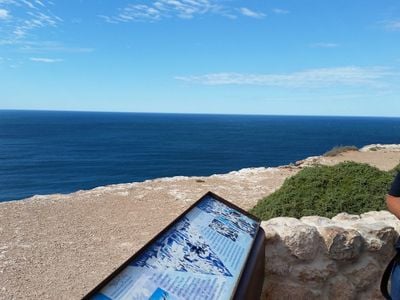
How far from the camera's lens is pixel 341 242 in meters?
3.75

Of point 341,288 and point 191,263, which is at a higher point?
point 191,263

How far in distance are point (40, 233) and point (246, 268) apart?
7.61m

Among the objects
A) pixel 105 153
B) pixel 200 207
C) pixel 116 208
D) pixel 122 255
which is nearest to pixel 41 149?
pixel 105 153

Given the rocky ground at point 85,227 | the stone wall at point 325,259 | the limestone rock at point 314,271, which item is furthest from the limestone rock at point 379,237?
the rocky ground at point 85,227

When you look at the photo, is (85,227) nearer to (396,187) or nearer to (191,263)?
(191,263)

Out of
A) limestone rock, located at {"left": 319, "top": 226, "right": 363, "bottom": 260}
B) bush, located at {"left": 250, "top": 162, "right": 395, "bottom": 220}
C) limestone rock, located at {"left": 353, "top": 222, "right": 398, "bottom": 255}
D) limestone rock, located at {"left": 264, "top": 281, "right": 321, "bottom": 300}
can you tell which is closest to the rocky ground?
bush, located at {"left": 250, "top": 162, "right": 395, "bottom": 220}

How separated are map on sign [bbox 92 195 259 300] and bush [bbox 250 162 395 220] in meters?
2.95

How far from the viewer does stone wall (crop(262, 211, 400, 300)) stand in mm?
3703

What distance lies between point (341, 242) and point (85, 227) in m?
7.20

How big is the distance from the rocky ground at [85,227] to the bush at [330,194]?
10.3 ft

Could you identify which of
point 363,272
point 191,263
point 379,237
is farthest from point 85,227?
point 191,263

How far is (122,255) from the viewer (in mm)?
7844

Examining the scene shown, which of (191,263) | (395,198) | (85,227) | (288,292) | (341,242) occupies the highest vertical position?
(395,198)

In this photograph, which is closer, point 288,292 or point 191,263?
point 191,263
